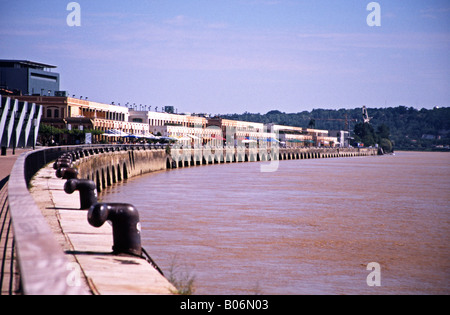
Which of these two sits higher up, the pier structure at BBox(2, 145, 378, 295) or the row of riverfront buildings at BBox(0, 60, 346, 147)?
the row of riverfront buildings at BBox(0, 60, 346, 147)

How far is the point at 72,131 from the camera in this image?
101 m

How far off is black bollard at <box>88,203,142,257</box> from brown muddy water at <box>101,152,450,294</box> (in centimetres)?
260

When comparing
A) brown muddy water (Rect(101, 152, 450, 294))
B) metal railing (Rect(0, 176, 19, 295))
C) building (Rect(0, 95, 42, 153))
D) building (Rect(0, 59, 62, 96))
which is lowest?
brown muddy water (Rect(101, 152, 450, 294))

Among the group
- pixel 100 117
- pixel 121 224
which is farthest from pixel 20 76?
pixel 121 224

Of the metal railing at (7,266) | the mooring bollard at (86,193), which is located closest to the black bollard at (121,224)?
the metal railing at (7,266)

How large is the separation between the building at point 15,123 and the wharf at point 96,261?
44217mm

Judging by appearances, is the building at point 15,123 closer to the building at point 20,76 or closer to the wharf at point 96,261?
the wharf at point 96,261

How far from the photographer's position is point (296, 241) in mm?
21719

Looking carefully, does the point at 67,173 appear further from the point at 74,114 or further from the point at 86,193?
the point at 74,114

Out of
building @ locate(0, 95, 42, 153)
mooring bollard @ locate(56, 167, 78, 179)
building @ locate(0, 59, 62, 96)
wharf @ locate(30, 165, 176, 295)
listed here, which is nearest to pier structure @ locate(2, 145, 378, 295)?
wharf @ locate(30, 165, 176, 295)

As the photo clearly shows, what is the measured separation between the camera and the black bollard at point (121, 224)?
11.0m

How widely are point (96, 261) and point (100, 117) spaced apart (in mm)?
126296

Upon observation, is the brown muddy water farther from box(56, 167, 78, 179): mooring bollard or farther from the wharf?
box(56, 167, 78, 179): mooring bollard

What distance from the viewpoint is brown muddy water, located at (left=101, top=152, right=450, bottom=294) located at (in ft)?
50.8
